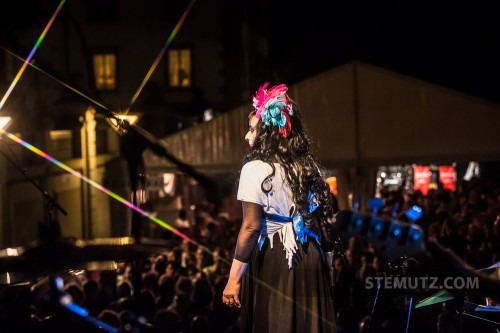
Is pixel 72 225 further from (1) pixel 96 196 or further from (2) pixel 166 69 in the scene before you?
(2) pixel 166 69

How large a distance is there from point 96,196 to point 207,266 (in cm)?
1681

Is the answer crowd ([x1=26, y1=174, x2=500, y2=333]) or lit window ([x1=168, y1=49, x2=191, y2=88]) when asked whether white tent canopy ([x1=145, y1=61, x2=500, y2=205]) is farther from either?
lit window ([x1=168, y1=49, x2=191, y2=88])

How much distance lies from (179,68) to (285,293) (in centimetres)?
2712

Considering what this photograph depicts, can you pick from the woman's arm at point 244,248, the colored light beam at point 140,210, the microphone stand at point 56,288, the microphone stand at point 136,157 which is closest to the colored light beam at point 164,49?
the colored light beam at point 140,210

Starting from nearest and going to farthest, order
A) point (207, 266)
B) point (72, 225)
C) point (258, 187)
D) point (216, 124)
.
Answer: point (258, 187), point (207, 266), point (216, 124), point (72, 225)

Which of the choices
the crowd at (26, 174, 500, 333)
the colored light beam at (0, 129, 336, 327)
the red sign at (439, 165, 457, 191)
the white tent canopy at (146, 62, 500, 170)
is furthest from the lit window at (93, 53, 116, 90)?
the white tent canopy at (146, 62, 500, 170)

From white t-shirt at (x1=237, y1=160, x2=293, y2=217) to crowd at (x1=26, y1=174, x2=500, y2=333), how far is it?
0.49 meters

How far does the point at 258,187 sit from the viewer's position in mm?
4223

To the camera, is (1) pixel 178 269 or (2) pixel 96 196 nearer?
(1) pixel 178 269

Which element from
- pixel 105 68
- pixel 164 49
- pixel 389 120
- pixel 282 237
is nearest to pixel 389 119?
pixel 389 120

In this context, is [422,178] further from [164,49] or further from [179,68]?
[164,49]

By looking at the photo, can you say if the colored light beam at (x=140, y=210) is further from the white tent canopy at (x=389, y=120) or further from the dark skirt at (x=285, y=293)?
the white tent canopy at (x=389, y=120)

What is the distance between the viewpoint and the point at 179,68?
30.9 metres

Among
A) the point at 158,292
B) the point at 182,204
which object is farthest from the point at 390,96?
the point at 182,204
